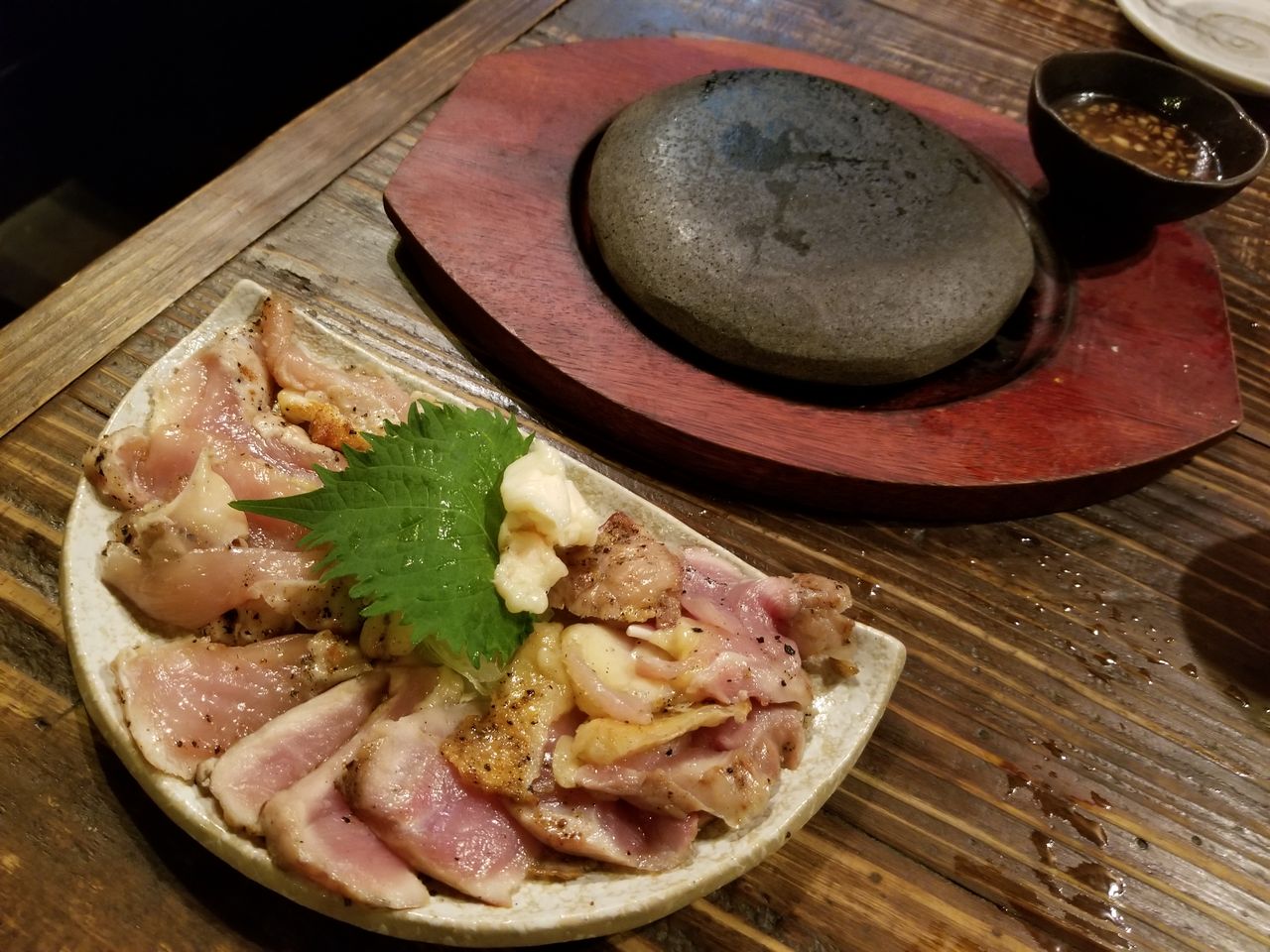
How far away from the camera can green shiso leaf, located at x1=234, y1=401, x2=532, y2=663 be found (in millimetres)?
1577

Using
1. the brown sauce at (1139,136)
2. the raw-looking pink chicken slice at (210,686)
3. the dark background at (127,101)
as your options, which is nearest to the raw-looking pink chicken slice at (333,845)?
the raw-looking pink chicken slice at (210,686)

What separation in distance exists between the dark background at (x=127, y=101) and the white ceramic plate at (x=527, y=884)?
2.59 meters

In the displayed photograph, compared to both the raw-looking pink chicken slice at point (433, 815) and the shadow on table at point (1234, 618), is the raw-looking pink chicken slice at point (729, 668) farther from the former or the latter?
the shadow on table at point (1234, 618)

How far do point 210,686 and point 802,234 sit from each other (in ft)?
6.15

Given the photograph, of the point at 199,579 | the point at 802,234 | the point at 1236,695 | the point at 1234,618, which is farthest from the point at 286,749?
the point at 1234,618

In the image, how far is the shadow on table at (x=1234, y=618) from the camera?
218 centimetres

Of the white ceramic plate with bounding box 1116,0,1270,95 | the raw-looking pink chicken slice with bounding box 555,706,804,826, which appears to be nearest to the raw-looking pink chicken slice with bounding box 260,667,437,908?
the raw-looking pink chicken slice with bounding box 555,706,804,826

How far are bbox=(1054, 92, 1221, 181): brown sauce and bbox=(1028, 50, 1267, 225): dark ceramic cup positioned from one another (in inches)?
1.0

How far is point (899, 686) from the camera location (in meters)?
2.05

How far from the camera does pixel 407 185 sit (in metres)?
2.64

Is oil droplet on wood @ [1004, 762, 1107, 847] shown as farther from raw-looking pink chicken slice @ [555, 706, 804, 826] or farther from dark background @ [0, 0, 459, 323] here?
dark background @ [0, 0, 459, 323]

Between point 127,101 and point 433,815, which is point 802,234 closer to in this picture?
point 433,815

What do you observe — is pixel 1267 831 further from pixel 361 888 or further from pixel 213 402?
pixel 213 402

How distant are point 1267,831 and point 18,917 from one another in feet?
8.22
